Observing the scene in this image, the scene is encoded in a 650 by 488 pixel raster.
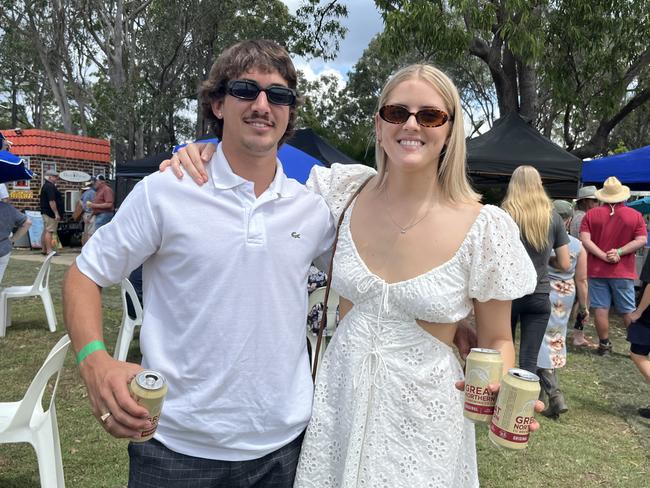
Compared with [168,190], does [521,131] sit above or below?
above

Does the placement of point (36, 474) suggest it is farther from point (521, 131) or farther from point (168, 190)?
point (521, 131)

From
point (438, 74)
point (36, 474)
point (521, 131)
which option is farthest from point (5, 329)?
point (521, 131)

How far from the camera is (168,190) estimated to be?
152cm

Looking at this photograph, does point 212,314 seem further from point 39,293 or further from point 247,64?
point 39,293

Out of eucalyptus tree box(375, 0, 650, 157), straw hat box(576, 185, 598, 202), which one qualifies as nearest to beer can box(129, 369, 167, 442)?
eucalyptus tree box(375, 0, 650, 157)

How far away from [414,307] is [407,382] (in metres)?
0.21

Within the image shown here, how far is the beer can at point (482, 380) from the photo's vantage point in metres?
1.39

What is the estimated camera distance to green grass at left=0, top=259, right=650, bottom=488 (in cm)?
347

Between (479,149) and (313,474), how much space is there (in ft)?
22.3

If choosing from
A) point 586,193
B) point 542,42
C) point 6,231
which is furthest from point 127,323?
point 542,42

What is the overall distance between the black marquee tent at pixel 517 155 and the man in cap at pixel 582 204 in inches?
6.6

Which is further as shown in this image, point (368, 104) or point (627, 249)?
point (368, 104)

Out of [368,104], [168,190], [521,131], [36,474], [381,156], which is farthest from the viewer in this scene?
[368,104]

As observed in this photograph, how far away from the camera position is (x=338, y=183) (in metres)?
1.92
